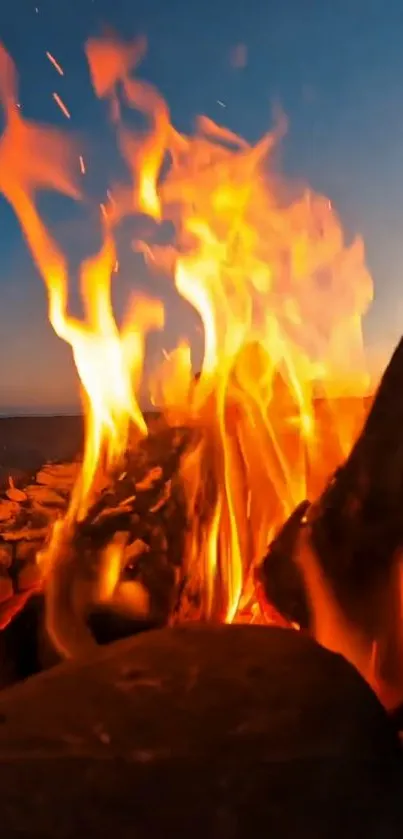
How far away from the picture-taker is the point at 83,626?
283 cm

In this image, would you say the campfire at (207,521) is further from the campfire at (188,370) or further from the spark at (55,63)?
the spark at (55,63)

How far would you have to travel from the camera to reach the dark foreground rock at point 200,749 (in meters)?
1.53

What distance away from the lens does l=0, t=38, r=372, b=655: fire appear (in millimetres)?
3254

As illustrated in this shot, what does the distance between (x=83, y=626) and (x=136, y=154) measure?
216 cm

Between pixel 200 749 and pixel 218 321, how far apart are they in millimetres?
2162

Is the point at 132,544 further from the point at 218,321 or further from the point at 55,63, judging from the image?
the point at 55,63

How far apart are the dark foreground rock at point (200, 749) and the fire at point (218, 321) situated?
3.43 feet

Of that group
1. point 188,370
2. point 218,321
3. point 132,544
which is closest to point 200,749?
point 132,544

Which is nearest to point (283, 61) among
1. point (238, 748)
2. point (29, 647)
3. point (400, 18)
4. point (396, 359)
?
point (400, 18)

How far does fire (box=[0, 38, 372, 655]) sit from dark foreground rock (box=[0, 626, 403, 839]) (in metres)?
1.05

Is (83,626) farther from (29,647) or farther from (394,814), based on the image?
(394,814)

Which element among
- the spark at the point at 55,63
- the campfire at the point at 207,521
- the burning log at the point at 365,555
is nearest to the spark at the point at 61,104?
the campfire at the point at 207,521

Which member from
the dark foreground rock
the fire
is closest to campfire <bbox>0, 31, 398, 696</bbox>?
the fire

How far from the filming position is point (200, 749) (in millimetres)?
1678
